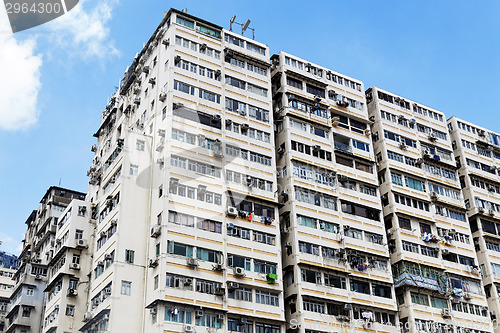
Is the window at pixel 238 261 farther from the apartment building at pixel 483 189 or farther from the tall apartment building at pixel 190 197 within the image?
the apartment building at pixel 483 189

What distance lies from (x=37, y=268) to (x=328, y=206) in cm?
2709

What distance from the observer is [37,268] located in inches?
2179

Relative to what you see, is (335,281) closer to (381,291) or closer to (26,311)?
(381,291)

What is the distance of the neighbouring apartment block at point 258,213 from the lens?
3916cm

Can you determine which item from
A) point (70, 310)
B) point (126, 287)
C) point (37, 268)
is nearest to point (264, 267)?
point (126, 287)

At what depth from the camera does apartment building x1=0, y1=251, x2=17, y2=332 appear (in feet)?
224

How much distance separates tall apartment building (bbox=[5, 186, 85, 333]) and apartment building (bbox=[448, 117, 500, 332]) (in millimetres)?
37557

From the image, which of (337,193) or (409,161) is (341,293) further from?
(409,161)

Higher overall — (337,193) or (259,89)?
(259,89)

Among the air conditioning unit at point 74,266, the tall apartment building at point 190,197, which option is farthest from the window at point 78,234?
the air conditioning unit at point 74,266

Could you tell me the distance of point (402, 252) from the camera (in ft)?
161

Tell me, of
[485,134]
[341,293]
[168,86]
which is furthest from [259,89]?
[485,134]

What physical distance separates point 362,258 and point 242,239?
34.4 ft

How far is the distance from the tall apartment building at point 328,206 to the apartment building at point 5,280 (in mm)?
37612
